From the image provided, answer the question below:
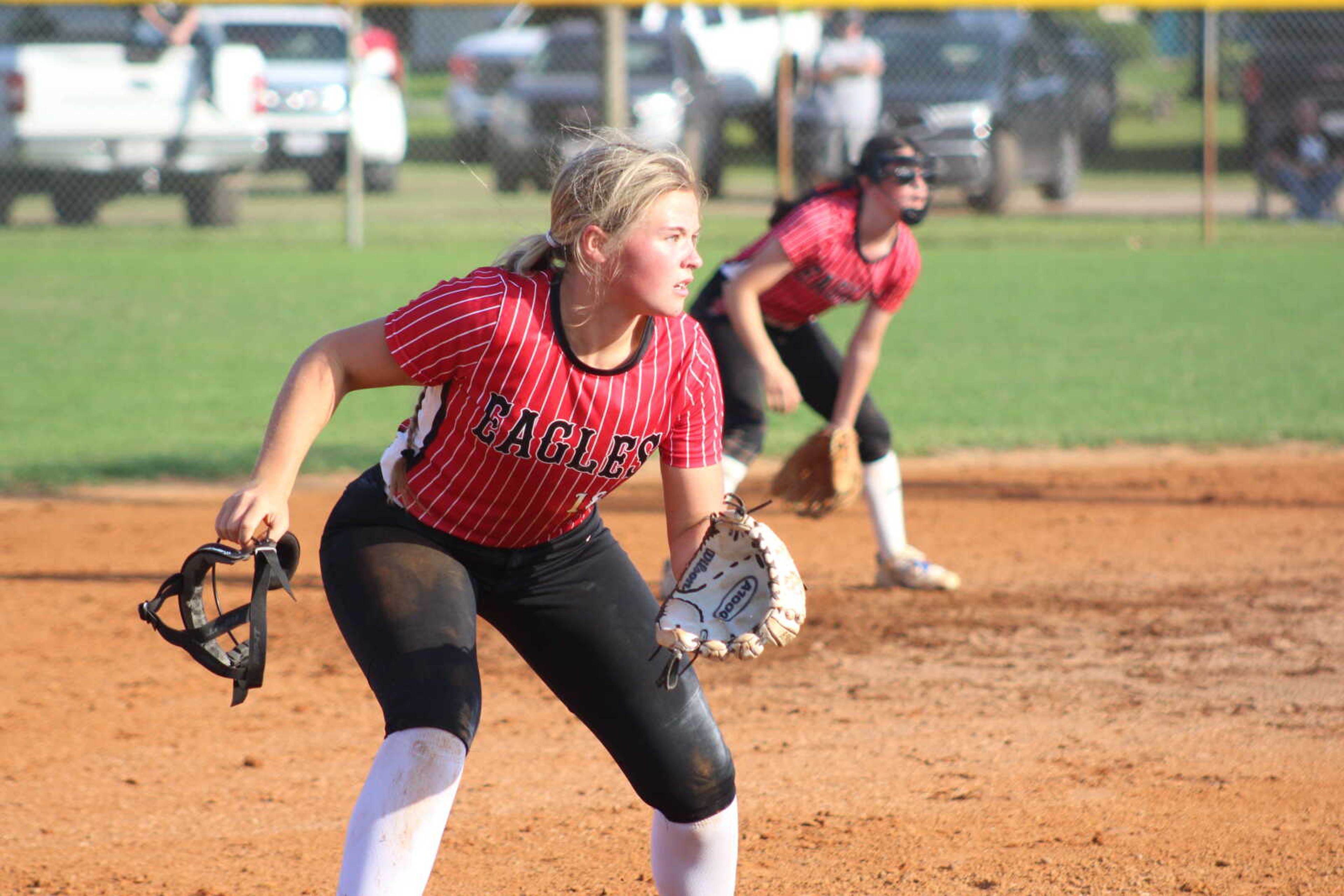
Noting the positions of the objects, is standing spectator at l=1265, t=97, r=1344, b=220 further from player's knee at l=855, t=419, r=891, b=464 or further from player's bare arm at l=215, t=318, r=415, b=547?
player's bare arm at l=215, t=318, r=415, b=547

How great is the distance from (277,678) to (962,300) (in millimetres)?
9103

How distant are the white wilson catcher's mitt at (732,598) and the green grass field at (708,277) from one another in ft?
2.48

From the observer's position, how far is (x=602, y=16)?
53.1ft

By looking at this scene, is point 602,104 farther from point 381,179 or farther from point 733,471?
→ point 733,471

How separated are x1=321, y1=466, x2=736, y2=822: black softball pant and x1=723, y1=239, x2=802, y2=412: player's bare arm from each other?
232 centimetres

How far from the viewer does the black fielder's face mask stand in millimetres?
5250

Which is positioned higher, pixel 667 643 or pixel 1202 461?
pixel 667 643

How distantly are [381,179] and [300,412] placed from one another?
18.2 m

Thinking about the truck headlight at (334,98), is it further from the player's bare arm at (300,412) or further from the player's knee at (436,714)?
the player's knee at (436,714)

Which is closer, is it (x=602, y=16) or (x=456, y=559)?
(x=456, y=559)

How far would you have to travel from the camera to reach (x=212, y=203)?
1645 cm

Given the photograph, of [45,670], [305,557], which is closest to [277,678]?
[45,670]

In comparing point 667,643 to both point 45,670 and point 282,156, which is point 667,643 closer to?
point 45,670

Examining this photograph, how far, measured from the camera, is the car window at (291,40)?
58.0 feet
